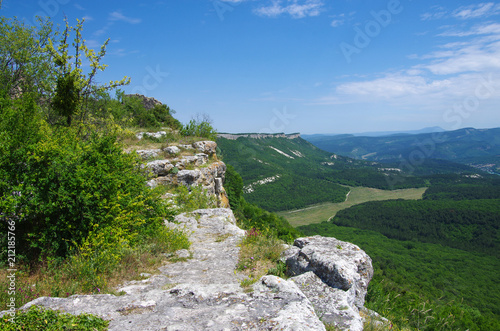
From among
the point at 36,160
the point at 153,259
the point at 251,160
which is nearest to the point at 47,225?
the point at 36,160

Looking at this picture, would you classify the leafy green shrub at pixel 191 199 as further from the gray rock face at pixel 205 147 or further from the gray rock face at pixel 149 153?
the gray rock face at pixel 205 147

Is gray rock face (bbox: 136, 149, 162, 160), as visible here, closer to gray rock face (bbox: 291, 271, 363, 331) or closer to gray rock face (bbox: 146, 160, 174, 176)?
gray rock face (bbox: 146, 160, 174, 176)

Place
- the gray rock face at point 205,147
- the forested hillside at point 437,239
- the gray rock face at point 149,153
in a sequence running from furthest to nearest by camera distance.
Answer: the forested hillside at point 437,239 → the gray rock face at point 205,147 → the gray rock face at point 149,153

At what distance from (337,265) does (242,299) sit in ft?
7.21

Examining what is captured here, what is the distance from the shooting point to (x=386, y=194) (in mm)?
153500

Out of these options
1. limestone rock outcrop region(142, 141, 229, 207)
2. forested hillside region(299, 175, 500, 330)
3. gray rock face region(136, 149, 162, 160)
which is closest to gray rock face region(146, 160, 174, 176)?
limestone rock outcrop region(142, 141, 229, 207)

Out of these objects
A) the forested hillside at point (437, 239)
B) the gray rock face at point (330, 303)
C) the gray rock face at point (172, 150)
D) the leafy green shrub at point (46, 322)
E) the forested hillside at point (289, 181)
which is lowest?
the forested hillside at point (437, 239)

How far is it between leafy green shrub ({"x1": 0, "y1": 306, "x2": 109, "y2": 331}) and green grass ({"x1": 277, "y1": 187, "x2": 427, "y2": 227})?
98.1 metres

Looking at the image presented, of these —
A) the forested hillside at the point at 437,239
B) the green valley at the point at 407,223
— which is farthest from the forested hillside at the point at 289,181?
the forested hillside at the point at 437,239

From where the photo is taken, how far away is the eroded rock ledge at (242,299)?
365 cm

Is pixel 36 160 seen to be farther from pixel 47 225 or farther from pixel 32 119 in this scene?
pixel 32 119

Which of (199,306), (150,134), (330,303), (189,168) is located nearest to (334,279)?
(330,303)

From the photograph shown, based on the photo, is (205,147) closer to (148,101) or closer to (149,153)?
(149,153)

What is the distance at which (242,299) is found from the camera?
14.1 ft
